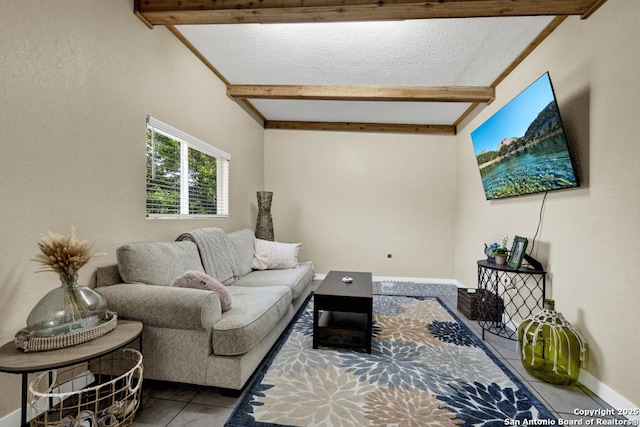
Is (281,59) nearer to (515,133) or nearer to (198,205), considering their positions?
(198,205)

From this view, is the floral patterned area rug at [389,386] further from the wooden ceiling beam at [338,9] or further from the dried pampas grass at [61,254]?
the wooden ceiling beam at [338,9]

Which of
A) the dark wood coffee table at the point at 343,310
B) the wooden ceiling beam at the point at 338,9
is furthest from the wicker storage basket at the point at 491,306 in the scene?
the wooden ceiling beam at the point at 338,9

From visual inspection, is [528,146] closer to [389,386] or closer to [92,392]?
[389,386]

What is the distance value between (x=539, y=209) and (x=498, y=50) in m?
1.59

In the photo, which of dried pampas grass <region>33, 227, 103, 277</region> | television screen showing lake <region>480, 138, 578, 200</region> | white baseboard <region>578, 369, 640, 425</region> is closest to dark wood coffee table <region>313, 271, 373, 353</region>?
white baseboard <region>578, 369, 640, 425</region>

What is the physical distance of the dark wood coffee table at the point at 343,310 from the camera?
2369mm

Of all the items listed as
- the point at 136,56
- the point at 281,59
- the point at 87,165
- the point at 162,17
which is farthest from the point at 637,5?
the point at 87,165

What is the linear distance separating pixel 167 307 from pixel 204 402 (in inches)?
24.8

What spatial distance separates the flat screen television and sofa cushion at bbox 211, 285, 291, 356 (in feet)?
7.99

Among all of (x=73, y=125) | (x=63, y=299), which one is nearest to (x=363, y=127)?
(x=73, y=125)

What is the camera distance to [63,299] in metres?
1.33

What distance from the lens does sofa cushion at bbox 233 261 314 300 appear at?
9.59 ft

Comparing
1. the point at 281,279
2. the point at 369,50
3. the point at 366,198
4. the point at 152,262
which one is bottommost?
the point at 281,279

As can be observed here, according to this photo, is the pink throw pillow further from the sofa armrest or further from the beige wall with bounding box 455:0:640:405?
the beige wall with bounding box 455:0:640:405
